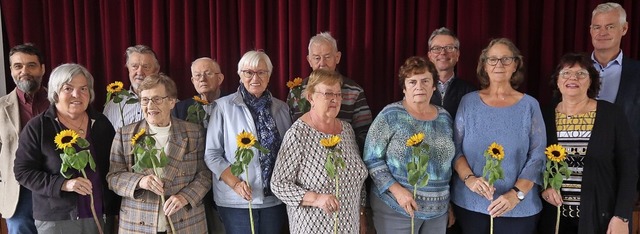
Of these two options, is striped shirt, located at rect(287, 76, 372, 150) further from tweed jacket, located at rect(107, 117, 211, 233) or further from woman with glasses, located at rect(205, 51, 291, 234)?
tweed jacket, located at rect(107, 117, 211, 233)

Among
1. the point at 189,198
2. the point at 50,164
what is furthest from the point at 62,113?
the point at 189,198

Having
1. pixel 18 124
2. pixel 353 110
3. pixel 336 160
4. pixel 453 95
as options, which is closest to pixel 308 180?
pixel 336 160

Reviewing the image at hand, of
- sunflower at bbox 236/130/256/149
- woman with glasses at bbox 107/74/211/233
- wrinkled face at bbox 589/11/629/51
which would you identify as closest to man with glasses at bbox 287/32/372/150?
sunflower at bbox 236/130/256/149

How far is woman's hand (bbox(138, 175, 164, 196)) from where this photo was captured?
80.4 inches

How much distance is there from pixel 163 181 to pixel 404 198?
1.06 meters

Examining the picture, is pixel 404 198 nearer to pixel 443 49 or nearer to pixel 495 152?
pixel 495 152

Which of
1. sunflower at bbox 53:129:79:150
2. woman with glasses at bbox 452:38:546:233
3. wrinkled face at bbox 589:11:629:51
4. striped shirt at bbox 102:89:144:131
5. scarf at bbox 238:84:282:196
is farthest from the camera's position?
striped shirt at bbox 102:89:144:131

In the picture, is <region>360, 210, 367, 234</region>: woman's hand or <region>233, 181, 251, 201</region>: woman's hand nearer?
<region>233, 181, 251, 201</region>: woman's hand

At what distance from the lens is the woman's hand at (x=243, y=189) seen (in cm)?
220

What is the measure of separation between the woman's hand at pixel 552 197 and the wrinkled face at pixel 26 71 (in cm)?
267

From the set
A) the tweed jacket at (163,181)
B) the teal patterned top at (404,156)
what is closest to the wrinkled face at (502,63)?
the teal patterned top at (404,156)

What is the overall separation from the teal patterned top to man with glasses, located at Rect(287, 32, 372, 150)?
11.7 inches

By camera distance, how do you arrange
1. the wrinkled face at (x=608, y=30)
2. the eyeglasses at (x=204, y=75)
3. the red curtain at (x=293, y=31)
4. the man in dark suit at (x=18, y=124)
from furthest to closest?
the red curtain at (x=293, y=31) < the eyeglasses at (x=204, y=75) < the wrinkled face at (x=608, y=30) < the man in dark suit at (x=18, y=124)

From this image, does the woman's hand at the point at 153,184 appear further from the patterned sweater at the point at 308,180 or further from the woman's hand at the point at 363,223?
the woman's hand at the point at 363,223
